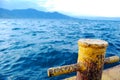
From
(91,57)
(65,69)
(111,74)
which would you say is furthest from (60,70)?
→ (111,74)

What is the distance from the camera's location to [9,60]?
7.71 meters

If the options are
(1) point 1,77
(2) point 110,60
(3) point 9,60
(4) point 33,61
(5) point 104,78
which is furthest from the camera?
(3) point 9,60

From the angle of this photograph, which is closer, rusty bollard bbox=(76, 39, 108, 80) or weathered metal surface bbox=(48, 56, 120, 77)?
A: weathered metal surface bbox=(48, 56, 120, 77)

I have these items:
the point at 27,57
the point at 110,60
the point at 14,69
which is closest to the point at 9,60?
the point at 27,57

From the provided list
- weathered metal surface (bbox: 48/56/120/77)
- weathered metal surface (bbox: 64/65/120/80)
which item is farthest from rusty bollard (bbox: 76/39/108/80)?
weathered metal surface (bbox: 64/65/120/80)

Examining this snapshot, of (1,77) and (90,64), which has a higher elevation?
(90,64)

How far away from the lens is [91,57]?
240 cm

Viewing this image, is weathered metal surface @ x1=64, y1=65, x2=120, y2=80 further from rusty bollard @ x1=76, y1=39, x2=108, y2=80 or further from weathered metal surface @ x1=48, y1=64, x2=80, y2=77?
weathered metal surface @ x1=48, y1=64, x2=80, y2=77

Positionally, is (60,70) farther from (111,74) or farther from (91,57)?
(111,74)

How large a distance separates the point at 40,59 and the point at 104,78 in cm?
448

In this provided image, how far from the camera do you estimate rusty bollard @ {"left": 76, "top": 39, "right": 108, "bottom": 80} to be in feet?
7.75

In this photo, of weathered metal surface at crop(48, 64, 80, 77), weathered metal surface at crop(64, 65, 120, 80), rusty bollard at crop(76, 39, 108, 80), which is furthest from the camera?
weathered metal surface at crop(64, 65, 120, 80)

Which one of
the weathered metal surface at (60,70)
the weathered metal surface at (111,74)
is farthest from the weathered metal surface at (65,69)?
the weathered metal surface at (111,74)

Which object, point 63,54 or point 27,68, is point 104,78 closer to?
point 27,68
